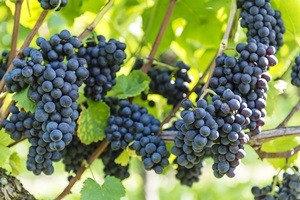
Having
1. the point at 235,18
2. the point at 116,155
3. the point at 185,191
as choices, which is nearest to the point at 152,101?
the point at 116,155

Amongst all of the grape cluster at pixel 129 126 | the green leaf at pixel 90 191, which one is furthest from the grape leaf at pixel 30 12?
the green leaf at pixel 90 191

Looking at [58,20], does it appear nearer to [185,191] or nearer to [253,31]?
[253,31]

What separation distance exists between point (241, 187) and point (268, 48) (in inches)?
113

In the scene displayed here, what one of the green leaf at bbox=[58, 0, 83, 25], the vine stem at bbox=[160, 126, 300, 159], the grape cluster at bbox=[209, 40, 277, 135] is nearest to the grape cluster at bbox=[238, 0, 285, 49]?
the grape cluster at bbox=[209, 40, 277, 135]

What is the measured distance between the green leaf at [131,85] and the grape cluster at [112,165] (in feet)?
0.59

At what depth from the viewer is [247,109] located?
1538mm

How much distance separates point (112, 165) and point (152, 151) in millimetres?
347

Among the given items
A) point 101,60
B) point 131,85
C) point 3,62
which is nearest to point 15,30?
point 3,62

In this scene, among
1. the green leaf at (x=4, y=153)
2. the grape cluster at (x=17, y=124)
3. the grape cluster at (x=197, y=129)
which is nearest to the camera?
the grape cluster at (x=197, y=129)

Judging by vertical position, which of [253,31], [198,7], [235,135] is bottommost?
[235,135]

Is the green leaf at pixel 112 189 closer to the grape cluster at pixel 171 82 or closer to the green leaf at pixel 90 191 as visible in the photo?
the green leaf at pixel 90 191

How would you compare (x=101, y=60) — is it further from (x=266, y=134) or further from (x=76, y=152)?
(x=266, y=134)

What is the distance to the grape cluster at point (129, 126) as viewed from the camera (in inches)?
68.6

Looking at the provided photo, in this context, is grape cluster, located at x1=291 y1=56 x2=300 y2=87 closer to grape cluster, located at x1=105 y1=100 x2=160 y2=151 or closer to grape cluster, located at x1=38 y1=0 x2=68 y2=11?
grape cluster, located at x1=105 y1=100 x2=160 y2=151
